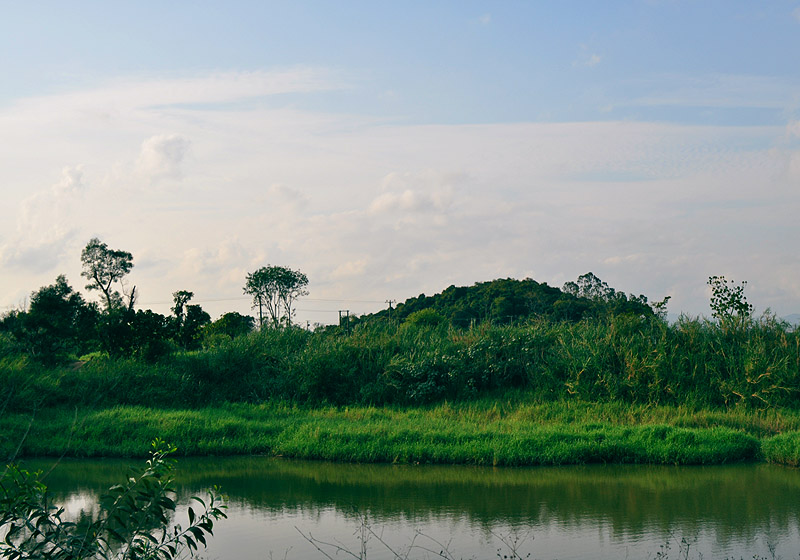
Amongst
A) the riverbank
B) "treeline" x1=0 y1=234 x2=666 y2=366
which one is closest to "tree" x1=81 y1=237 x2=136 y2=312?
"treeline" x1=0 y1=234 x2=666 y2=366

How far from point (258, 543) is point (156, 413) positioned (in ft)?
30.1

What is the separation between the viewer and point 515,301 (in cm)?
3934

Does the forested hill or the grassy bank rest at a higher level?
the forested hill

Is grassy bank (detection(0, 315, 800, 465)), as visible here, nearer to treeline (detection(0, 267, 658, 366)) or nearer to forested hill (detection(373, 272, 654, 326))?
treeline (detection(0, 267, 658, 366))

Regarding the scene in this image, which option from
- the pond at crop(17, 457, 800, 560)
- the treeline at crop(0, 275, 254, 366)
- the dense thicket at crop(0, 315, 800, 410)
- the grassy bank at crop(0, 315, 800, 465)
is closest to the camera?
the pond at crop(17, 457, 800, 560)

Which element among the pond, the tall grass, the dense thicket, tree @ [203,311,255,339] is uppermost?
tree @ [203,311,255,339]

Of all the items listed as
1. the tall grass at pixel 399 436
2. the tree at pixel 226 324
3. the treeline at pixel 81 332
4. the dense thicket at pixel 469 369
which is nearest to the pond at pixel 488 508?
the tall grass at pixel 399 436

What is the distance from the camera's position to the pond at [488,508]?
835cm

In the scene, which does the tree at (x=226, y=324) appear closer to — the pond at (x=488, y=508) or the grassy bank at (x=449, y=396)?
the grassy bank at (x=449, y=396)

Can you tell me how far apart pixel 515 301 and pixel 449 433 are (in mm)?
25378

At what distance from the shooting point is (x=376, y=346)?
2119 centimetres

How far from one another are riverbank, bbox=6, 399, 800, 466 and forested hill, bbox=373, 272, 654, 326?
58.9 ft

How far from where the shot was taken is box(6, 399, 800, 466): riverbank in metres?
13.4

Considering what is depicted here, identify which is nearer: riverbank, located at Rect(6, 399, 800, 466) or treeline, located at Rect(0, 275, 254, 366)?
riverbank, located at Rect(6, 399, 800, 466)
